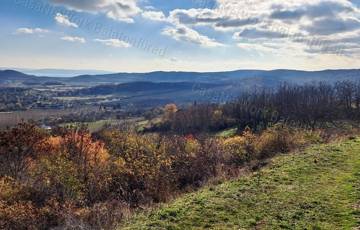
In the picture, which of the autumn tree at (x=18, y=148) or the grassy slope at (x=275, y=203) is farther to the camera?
the autumn tree at (x=18, y=148)

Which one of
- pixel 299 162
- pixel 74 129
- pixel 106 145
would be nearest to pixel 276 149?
pixel 299 162

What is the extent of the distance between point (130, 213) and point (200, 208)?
7.75 feet

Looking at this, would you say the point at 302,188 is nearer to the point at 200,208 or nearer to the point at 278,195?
the point at 278,195

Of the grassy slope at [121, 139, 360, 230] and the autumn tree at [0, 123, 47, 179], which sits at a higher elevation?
the grassy slope at [121, 139, 360, 230]

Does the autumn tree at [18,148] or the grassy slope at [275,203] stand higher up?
the grassy slope at [275,203]

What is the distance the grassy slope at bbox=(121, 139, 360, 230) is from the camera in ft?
36.1

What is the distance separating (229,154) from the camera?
25.1m

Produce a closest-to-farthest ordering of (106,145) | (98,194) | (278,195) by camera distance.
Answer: (278,195) < (98,194) < (106,145)

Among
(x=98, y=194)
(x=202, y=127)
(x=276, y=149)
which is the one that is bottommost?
(x=202, y=127)

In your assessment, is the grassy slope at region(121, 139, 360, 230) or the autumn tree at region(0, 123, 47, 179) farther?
the autumn tree at region(0, 123, 47, 179)

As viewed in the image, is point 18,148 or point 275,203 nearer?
point 275,203

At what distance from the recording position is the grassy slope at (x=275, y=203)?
10992mm

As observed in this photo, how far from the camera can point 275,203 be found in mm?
12734

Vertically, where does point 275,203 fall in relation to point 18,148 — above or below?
above
